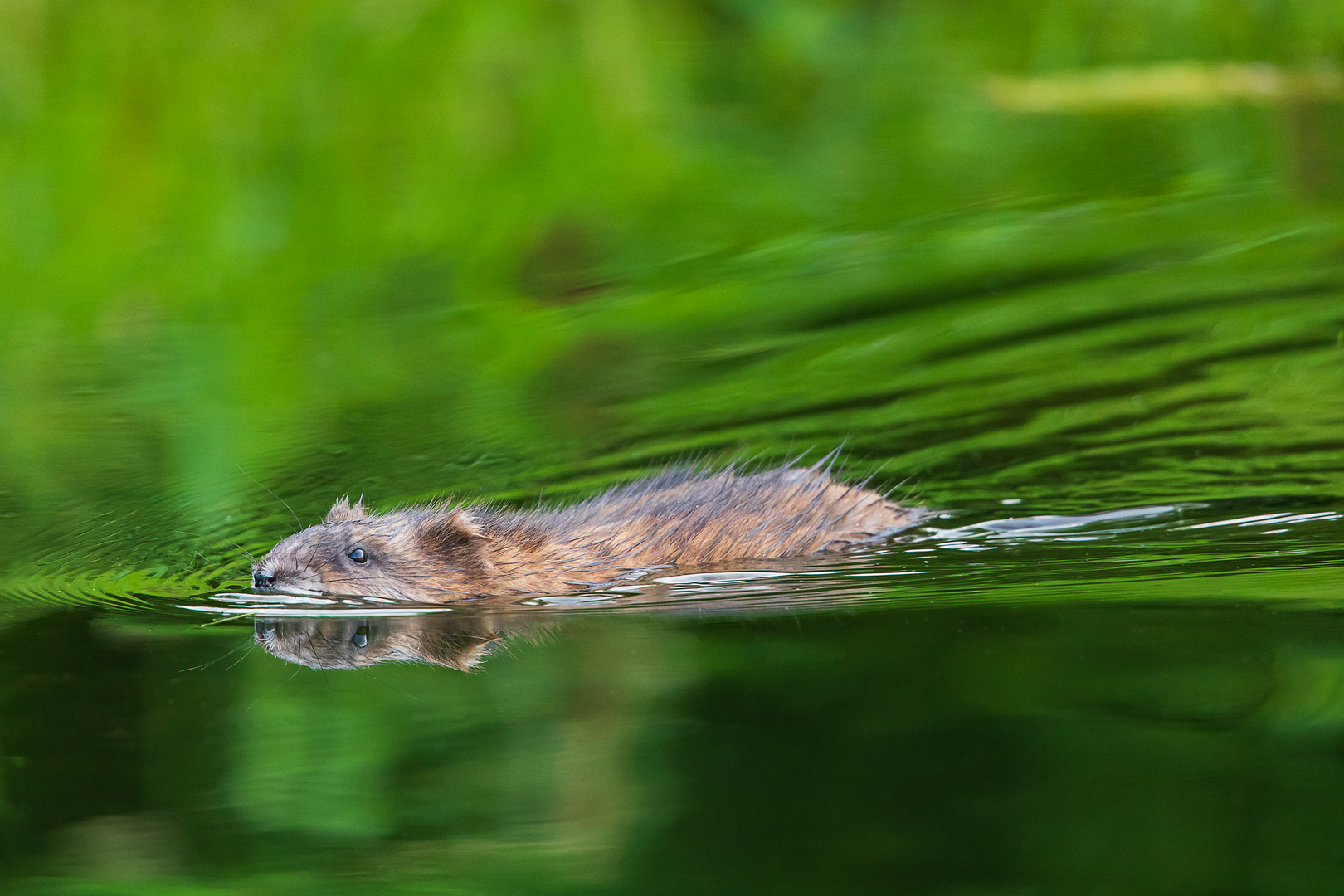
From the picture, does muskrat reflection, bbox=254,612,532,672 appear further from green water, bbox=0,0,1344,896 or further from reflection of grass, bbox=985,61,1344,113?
reflection of grass, bbox=985,61,1344,113

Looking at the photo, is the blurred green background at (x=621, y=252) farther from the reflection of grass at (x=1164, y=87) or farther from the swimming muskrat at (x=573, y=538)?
the swimming muskrat at (x=573, y=538)

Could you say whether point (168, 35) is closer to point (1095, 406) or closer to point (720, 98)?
point (720, 98)

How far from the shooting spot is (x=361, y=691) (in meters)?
3.03

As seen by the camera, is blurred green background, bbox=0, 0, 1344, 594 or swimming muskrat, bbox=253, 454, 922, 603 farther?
blurred green background, bbox=0, 0, 1344, 594

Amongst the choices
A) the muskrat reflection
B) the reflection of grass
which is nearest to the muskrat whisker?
the muskrat reflection

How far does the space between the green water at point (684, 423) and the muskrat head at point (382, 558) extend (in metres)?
0.21

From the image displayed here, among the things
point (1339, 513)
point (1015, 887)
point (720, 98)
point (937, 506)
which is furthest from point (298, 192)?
point (1015, 887)

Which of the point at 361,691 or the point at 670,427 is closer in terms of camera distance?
the point at 361,691

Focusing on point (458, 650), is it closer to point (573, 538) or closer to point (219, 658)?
point (219, 658)

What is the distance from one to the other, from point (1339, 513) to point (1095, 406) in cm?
132

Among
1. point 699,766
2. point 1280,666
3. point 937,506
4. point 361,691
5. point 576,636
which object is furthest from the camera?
point 937,506

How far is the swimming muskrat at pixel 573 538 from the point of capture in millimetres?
4191

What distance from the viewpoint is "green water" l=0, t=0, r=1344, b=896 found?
7.72 feet

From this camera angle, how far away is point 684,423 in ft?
18.3
